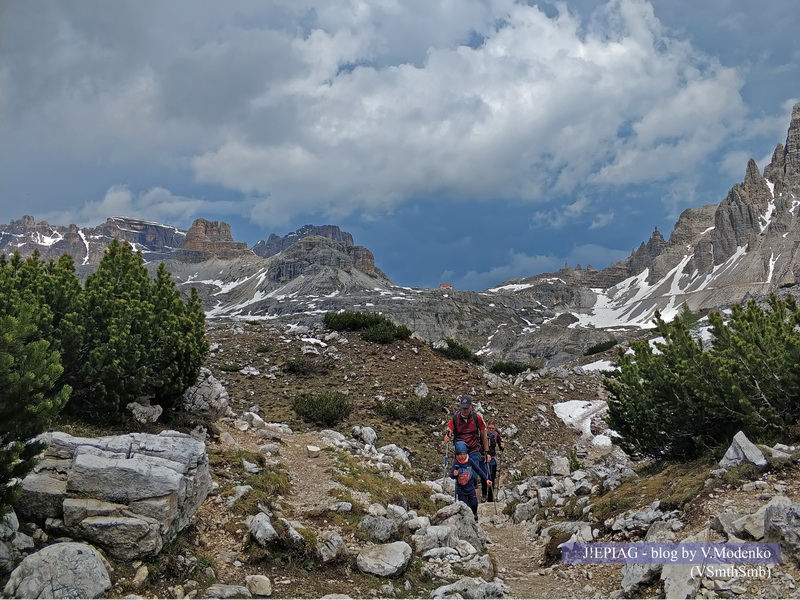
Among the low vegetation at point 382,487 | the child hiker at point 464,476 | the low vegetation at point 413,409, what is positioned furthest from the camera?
the low vegetation at point 413,409

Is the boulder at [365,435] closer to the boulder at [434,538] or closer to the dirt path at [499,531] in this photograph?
the dirt path at [499,531]

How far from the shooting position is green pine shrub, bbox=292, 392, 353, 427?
19375 millimetres

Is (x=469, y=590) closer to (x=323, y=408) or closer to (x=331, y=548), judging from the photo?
(x=331, y=548)

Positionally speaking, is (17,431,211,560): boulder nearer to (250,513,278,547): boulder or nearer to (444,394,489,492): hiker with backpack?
(250,513,278,547): boulder

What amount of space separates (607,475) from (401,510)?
20.8ft

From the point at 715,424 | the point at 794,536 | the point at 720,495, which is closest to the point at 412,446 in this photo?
the point at 715,424

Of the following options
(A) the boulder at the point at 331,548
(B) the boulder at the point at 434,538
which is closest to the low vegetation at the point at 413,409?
(B) the boulder at the point at 434,538

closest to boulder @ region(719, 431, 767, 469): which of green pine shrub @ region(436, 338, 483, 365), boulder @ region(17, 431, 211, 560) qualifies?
boulder @ region(17, 431, 211, 560)

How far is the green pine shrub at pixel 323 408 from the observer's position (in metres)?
19.4

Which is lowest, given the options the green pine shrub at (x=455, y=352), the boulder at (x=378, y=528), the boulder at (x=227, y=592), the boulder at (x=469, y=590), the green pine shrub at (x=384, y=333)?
the boulder at (x=469, y=590)

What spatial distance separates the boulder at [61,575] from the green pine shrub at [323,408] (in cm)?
1369

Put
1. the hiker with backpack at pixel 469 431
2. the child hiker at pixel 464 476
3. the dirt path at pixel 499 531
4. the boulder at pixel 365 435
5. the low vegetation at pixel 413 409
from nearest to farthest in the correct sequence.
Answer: the dirt path at pixel 499 531 < the child hiker at pixel 464 476 < the hiker with backpack at pixel 469 431 < the boulder at pixel 365 435 < the low vegetation at pixel 413 409

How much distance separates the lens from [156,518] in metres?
6.62

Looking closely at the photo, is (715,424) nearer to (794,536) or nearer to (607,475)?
(607,475)
